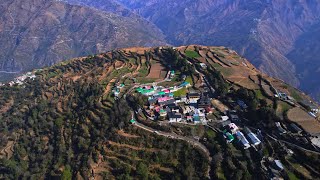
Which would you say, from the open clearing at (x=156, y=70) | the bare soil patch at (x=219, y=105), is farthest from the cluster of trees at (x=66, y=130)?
the open clearing at (x=156, y=70)

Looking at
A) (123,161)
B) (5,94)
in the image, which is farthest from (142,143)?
(5,94)

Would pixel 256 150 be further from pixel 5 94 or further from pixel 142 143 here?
pixel 5 94

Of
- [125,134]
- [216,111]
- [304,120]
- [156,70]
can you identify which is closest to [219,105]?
[216,111]

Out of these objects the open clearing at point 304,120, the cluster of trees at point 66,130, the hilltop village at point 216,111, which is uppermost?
the open clearing at point 304,120

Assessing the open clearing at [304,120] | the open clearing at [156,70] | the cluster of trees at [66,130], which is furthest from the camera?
the open clearing at [156,70]

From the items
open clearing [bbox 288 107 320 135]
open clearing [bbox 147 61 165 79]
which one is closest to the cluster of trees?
open clearing [bbox 147 61 165 79]

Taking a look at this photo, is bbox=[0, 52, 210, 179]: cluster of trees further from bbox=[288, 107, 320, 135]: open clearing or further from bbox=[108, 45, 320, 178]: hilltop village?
bbox=[288, 107, 320, 135]: open clearing

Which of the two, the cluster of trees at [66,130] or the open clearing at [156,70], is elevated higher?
the open clearing at [156,70]

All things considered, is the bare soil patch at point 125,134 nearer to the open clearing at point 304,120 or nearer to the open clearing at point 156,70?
the open clearing at point 156,70

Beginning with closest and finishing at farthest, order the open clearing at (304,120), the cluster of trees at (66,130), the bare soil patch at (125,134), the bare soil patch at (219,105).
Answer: the open clearing at (304,120), the cluster of trees at (66,130), the bare soil patch at (125,134), the bare soil patch at (219,105)

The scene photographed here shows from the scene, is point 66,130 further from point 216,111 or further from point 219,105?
point 219,105

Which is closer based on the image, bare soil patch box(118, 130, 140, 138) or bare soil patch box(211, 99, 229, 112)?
bare soil patch box(118, 130, 140, 138)
